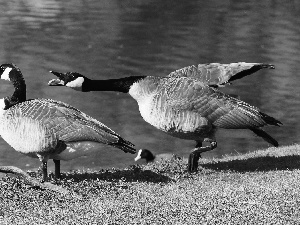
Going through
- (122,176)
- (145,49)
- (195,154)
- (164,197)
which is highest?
(164,197)

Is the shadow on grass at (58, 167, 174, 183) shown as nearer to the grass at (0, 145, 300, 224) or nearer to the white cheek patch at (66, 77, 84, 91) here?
the grass at (0, 145, 300, 224)

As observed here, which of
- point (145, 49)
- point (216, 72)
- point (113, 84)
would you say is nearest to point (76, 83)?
point (113, 84)

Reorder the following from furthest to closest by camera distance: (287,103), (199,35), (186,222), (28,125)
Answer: (199,35) → (287,103) → (28,125) → (186,222)

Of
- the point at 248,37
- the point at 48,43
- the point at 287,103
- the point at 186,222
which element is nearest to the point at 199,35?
the point at 248,37

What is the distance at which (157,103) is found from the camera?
11680mm

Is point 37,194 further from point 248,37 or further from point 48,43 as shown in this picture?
point 248,37

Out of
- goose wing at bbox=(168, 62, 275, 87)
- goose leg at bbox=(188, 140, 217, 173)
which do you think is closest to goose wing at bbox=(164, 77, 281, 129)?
goose leg at bbox=(188, 140, 217, 173)

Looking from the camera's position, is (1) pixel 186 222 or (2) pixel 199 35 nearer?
(1) pixel 186 222

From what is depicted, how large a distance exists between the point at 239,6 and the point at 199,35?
16028mm

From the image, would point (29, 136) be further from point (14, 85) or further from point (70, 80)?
point (70, 80)

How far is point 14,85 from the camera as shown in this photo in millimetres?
11078

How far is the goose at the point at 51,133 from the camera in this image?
33.3 feet

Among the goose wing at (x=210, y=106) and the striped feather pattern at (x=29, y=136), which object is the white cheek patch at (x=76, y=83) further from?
the striped feather pattern at (x=29, y=136)

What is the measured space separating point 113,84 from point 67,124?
95.7 inches
